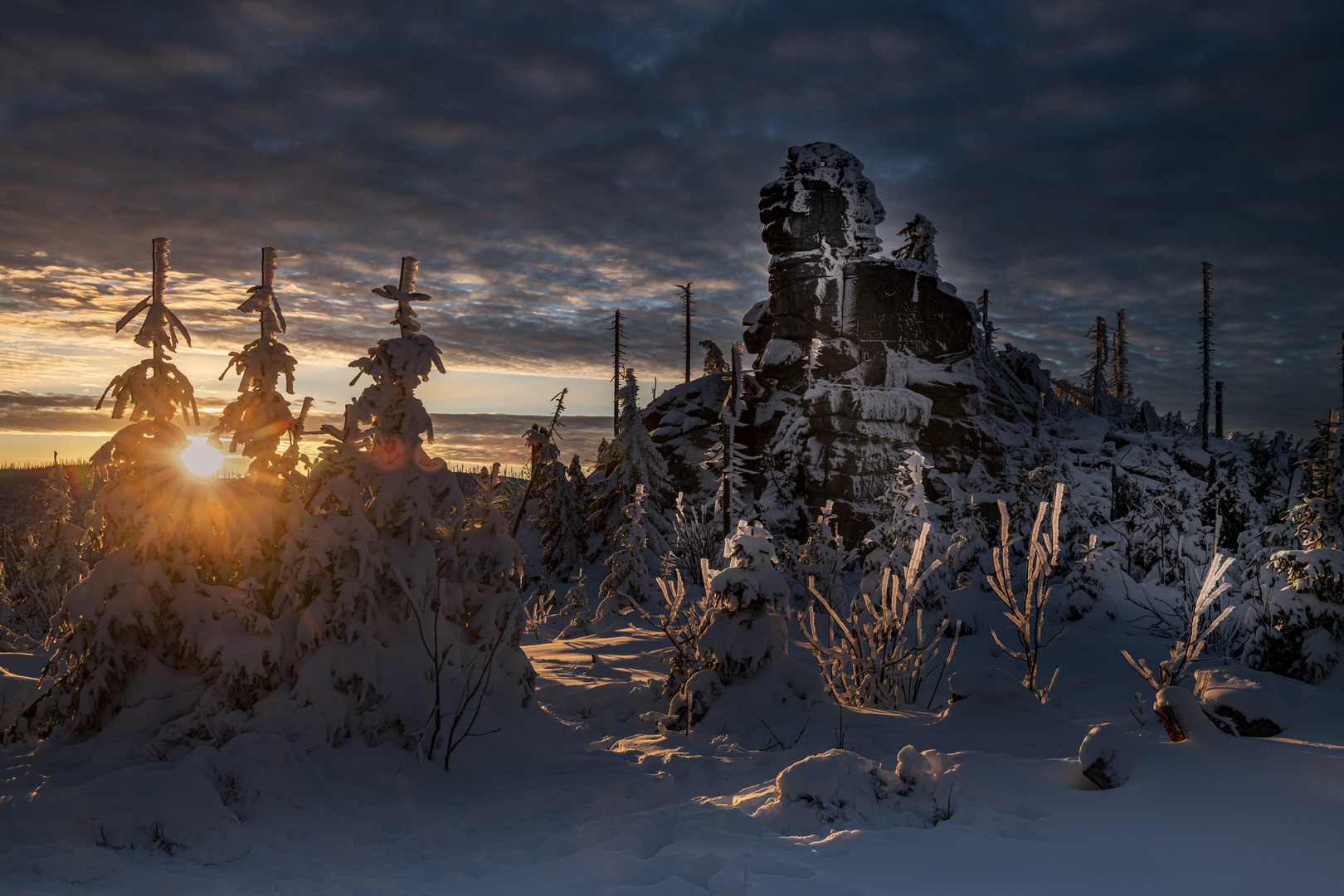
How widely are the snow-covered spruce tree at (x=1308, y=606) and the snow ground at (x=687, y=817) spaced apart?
231cm

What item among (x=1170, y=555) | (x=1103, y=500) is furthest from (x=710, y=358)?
(x=1170, y=555)

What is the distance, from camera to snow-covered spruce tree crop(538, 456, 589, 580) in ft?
99.3

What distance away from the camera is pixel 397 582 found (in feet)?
23.5

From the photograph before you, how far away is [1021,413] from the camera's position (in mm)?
32812

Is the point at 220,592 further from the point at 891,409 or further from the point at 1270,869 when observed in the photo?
the point at 891,409

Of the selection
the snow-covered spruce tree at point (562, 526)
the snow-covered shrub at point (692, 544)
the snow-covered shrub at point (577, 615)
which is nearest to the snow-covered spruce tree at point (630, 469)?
the snow-covered spruce tree at point (562, 526)

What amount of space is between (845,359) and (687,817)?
91.2ft

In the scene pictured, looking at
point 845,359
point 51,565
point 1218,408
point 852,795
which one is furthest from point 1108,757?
point 1218,408

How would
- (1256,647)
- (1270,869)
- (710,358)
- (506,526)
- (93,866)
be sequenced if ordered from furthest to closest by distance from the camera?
(710,358)
(1256,647)
(506,526)
(93,866)
(1270,869)

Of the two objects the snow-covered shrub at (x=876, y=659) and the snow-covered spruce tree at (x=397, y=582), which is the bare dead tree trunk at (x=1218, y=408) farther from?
the snow-covered spruce tree at (x=397, y=582)

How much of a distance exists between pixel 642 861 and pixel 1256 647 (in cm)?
952

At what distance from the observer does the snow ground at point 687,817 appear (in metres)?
4.01

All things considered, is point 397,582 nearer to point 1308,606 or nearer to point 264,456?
point 264,456

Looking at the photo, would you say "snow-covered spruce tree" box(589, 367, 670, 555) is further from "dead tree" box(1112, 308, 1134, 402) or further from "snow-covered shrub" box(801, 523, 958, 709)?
"dead tree" box(1112, 308, 1134, 402)
